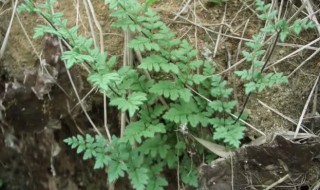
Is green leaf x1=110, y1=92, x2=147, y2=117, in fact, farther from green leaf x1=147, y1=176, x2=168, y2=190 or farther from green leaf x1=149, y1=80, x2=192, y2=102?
green leaf x1=147, y1=176, x2=168, y2=190

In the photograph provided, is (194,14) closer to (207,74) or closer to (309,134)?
(207,74)

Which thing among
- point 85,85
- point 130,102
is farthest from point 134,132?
point 85,85

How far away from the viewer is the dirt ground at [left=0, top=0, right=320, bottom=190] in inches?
94.4

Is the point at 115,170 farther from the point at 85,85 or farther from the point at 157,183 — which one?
the point at 85,85

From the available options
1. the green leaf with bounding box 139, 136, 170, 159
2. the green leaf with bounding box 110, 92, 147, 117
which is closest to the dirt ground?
the green leaf with bounding box 139, 136, 170, 159

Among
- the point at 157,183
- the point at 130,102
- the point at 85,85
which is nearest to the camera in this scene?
the point at 130,102

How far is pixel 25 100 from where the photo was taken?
2.57 meters

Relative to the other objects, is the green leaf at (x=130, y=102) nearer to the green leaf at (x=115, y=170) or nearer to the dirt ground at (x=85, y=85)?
the green leaf at (x=115, y=170)

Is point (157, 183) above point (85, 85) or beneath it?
beneath

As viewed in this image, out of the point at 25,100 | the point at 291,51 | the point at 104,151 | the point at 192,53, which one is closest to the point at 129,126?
the point at 104,151

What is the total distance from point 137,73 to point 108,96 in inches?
6.6

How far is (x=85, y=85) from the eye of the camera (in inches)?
97.8

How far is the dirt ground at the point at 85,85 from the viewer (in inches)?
94.4

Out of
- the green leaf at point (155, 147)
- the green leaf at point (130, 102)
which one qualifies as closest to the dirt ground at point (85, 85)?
the green leaf at point (155, 147)
